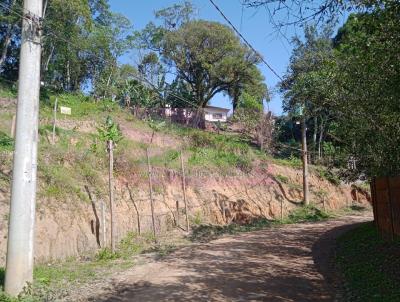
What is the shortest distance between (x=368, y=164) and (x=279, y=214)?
13619 mm

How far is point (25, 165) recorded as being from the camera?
8.43 meters

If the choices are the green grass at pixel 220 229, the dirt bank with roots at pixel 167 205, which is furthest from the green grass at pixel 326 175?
the green grass at pixel 220 229

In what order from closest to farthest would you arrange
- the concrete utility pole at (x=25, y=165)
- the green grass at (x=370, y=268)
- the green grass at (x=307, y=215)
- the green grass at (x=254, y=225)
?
1. the concrete utility pole at (x=25, y=165)
2. the green grass at (x=370, y=268)
3. the green grass at (x=254, y=225)
4. the green grass at (x=307, y=215)

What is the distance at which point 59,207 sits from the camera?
14.4m

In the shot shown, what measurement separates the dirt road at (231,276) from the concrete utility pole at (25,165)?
1425 mm

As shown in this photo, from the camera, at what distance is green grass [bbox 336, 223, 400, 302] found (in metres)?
8.33

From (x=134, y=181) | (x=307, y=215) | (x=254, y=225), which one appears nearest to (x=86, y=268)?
(x=134, y=181)

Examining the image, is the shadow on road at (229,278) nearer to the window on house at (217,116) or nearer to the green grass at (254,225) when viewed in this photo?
the green grass at (254,225)

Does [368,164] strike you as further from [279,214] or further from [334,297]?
[279,214]

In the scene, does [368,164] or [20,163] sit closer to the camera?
[20,163]

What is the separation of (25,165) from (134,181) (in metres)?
11.8

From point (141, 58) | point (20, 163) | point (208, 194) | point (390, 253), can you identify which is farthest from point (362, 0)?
point (141, 58)

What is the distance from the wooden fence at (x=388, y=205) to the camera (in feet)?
41.8

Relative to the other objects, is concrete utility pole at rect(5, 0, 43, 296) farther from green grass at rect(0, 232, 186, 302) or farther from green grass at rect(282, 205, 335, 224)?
green grass at rect(282, 205, 335, 224)
